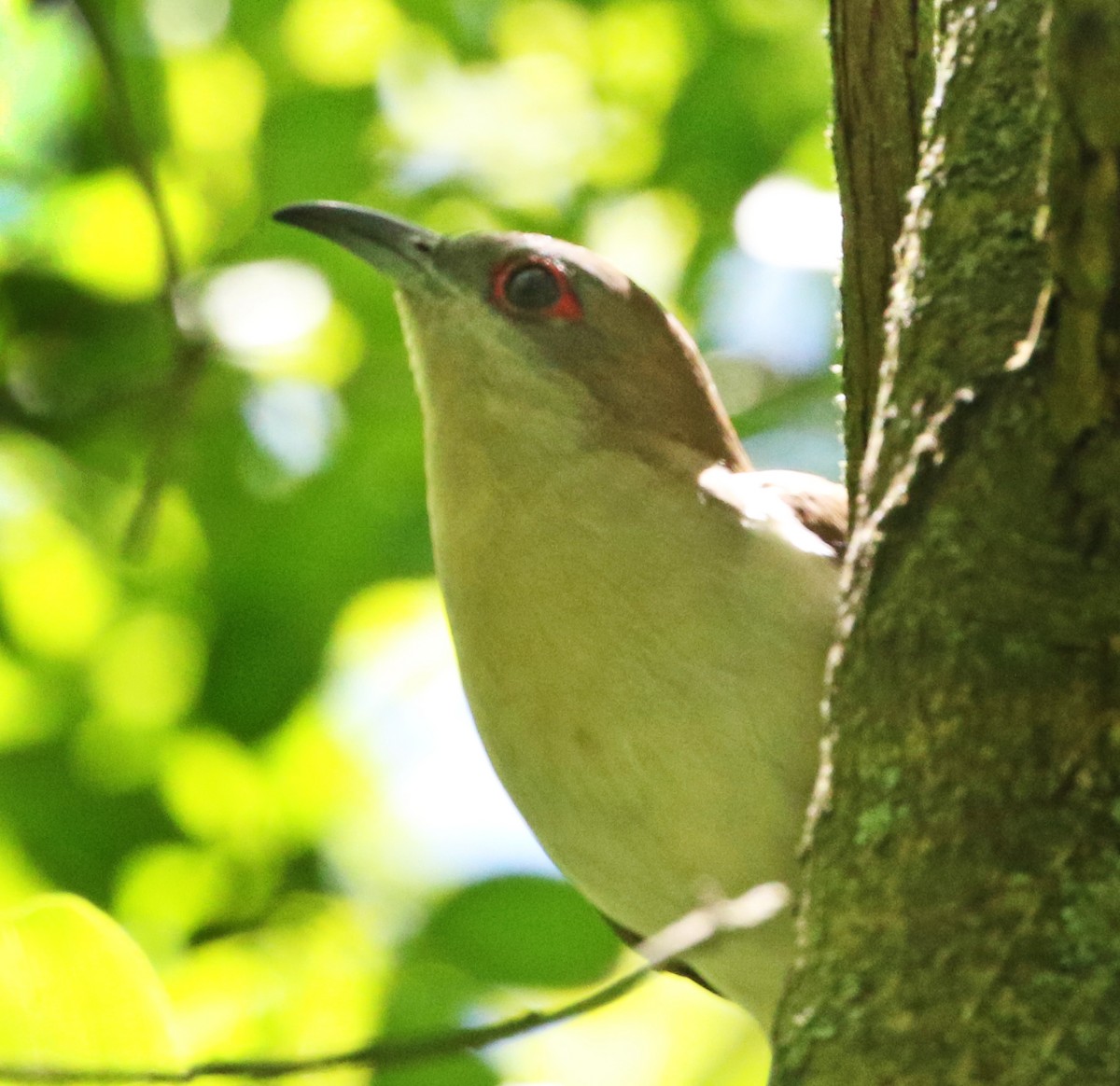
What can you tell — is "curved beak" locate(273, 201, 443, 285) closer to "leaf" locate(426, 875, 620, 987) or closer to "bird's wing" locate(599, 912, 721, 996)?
"bird's wing" locate(599, 912, 721, 996)

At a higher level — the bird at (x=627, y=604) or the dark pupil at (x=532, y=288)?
the dark pupil at (x=532, y=288)

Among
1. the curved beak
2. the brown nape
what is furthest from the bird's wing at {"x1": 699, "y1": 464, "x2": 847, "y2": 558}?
the curved beak

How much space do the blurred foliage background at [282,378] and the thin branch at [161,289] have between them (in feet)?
0.06

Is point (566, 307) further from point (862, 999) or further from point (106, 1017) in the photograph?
point (862, 999)

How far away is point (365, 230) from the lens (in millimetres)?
5008

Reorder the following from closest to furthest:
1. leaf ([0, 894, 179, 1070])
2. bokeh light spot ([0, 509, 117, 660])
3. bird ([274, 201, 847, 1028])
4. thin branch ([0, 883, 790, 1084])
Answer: thin branch ([0, 883, 790, 1084]), leaf ([0, 894, 179, 1070]), bird ([274, 201, 847, 1028]), bokeh light spot ([0, 509, 117, 660])

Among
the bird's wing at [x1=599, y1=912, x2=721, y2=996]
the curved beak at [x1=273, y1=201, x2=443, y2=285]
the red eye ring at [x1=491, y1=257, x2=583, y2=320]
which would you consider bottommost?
the bird's wing at [x1=599, y1=912, x2=721, y2=996]

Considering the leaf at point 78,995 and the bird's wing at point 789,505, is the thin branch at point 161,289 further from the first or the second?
the leaf at point 78,995

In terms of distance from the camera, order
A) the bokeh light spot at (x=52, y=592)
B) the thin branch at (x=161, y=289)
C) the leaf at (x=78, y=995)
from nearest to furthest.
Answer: the leaf at (x=78, y=995), the thin branch at (x=161, y=289), the bokeh light spot at (x=52, y=592)

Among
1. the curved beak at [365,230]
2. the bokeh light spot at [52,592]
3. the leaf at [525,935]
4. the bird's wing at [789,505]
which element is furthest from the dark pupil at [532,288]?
the bokeh light spot at [52,592]

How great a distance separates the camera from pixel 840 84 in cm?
331

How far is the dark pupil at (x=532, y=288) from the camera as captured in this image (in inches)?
188

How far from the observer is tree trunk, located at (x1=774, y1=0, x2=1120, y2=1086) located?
207 cm

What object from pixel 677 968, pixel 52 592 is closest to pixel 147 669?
pixel 52 592
